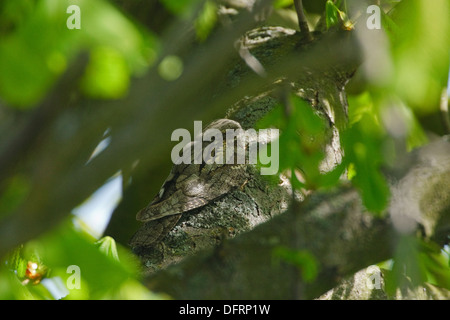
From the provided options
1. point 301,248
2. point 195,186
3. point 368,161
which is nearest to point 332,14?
point 195,186

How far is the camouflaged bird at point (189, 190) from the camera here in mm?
2141

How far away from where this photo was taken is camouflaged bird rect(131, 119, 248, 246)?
2141 millimetres

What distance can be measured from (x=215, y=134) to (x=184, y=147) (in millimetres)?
255

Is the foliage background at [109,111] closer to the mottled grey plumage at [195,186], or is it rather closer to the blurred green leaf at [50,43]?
the blurred green leaf at [50,43]

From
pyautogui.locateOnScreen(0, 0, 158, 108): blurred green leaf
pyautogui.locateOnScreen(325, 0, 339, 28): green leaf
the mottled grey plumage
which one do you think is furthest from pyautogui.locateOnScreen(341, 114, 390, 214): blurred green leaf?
pyautogui.locateOnScreen(325, 0, 339, 28): green leaf

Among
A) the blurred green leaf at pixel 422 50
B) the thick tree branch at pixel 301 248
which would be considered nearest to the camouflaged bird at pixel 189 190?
the thick tree branch at pixel 301 248

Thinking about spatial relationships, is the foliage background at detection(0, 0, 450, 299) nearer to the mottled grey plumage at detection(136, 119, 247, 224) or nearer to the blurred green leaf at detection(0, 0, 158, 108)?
the blurred green leaf at detection(0, 0, 158, 108)

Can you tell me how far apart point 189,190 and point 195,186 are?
0.03 m

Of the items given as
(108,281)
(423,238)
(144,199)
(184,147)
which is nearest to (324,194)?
(423,238)

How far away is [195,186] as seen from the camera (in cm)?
221

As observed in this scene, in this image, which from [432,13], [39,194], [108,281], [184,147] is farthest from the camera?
[184,147]

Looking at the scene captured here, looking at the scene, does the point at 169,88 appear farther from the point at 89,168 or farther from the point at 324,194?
the point at 324,194

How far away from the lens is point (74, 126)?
0.67m

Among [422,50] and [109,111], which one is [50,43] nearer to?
[109,111]
